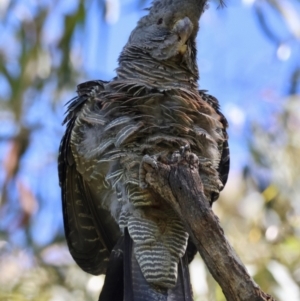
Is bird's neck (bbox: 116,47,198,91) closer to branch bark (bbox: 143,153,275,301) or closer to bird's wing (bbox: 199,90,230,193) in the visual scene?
bird's wing (bbox: 199,90,230,193)

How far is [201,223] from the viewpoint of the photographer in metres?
2.48

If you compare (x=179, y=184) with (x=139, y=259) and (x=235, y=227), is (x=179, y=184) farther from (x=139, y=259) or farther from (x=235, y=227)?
(x=235, y=227)

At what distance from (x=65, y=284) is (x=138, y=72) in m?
1.90

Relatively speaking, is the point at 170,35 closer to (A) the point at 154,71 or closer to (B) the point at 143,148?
(A) the point at 154,71

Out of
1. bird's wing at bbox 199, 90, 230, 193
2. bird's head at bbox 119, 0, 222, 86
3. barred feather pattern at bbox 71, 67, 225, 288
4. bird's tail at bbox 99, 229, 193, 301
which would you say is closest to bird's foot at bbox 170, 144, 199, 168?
barred feather pattern at bbox 71, 67, 225, 288

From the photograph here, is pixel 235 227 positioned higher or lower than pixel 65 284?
higher

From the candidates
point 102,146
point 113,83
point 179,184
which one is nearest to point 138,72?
point 113,83

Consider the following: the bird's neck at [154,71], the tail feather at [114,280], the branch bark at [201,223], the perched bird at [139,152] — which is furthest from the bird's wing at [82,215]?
the branch bark at [201,223]

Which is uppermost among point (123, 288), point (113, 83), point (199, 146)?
point (113, 83)

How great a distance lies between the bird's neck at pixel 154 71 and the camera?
133 inches

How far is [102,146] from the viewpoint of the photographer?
3131mm

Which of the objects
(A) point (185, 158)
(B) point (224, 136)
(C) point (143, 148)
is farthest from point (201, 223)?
(B) point (224, 136)

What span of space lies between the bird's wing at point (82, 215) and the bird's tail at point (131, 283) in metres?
0.41

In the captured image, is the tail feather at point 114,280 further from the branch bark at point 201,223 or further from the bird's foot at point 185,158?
the bird's foot at point 185,158
